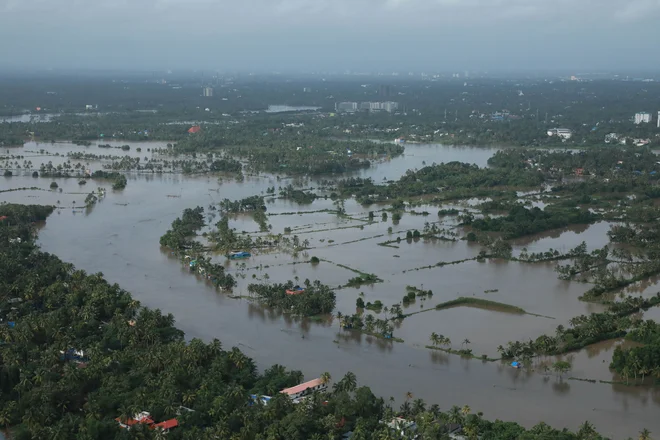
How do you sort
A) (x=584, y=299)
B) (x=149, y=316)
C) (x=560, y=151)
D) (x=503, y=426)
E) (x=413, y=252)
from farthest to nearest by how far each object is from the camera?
(x=560, y=151)
(x=413, y=252)
(x=584, y=299)
(x=149, y=316)
(x=503, y=426)

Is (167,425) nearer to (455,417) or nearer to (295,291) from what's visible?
(455,417)

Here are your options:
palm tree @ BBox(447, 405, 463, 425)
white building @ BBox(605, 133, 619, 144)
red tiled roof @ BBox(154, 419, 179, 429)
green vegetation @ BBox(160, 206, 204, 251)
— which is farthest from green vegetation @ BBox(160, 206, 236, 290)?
white building @ BBox(605, 133, 619, 144)

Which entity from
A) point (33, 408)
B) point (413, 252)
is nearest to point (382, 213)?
point (413, 252)

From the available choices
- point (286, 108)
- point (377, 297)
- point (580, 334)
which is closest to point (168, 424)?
point (377, 297)

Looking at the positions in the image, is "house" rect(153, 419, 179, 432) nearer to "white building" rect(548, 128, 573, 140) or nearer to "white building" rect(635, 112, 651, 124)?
"white building" rect(548, 128, 573, 140)

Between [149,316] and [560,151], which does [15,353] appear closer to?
[149,316]
